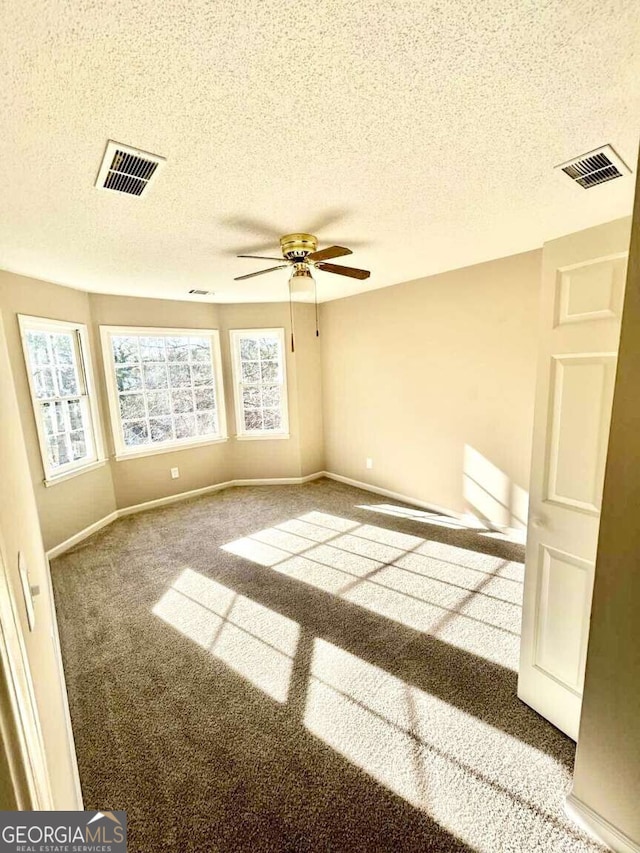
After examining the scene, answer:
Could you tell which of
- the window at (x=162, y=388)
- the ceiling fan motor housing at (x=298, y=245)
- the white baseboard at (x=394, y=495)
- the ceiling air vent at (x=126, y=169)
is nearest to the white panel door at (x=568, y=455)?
the ceiling fan motor housing at (x=298, y=245)

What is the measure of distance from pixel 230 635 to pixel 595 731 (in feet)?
6.31

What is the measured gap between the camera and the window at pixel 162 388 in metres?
4.29

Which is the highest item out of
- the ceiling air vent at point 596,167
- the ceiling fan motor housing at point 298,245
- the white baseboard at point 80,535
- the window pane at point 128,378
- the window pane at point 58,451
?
the ceiling air vent at point 596,167

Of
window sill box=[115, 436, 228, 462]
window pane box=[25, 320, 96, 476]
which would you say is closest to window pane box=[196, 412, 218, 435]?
window sill box=[115, 436, 228, 462]

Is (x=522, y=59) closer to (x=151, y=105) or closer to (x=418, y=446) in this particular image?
(x=151, y=105)

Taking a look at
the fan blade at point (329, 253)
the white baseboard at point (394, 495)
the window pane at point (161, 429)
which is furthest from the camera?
the window pane at point (161, 429)

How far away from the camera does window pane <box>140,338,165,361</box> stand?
14.6 feet

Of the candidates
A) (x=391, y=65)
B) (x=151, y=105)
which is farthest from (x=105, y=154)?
(x=391, y=65)

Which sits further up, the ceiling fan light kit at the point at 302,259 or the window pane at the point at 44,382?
the ceiling fan light kit at the point at 302,259

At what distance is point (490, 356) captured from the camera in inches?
139

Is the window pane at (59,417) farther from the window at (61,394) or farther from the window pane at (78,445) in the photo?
the window pane at (78,445)

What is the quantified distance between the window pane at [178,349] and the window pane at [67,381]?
112 centimetres

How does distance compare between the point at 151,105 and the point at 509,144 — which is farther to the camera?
the point at 509,144

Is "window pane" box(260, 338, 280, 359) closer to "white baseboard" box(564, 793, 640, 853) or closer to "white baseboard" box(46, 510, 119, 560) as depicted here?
"white baseboard" box(46, 510, 119, 560)
